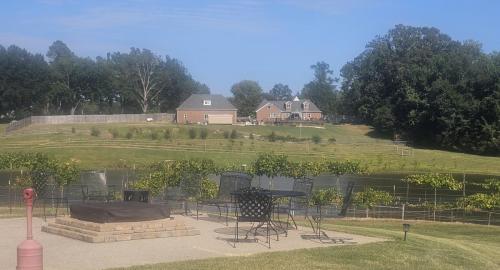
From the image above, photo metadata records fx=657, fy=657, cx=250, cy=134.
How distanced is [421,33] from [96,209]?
86702mm

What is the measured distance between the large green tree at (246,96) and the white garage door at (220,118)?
34.9m

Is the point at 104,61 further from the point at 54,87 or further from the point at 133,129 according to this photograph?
the point at 133,129

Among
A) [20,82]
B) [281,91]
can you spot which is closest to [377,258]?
[20,82]

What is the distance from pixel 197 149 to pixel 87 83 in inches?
2219

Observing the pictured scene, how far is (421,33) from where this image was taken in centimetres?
9269

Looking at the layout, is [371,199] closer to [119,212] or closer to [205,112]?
[119,212]

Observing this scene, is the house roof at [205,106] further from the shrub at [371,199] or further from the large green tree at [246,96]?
the shrub at [371,199]

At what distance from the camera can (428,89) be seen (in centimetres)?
7794

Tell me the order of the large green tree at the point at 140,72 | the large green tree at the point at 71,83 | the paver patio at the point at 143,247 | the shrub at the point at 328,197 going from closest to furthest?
the paver patio at the point at 143,247, the shrub at the point at 328,197, the large green tree at the point at 71,83, the large green tree at the point at 140,72

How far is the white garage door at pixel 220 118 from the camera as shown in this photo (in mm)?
105562

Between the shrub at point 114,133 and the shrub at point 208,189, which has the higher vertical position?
the shrub at point 114,133

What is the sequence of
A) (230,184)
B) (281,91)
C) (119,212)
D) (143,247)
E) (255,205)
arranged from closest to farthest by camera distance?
(143,247)
(255,205)
(119,212)
(230,184)
(281,91)

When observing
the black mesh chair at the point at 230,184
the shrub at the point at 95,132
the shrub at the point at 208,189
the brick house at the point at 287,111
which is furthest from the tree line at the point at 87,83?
the black mesh chair at the point at 230,184

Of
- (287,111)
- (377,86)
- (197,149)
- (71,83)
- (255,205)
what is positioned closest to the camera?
(255,205)
